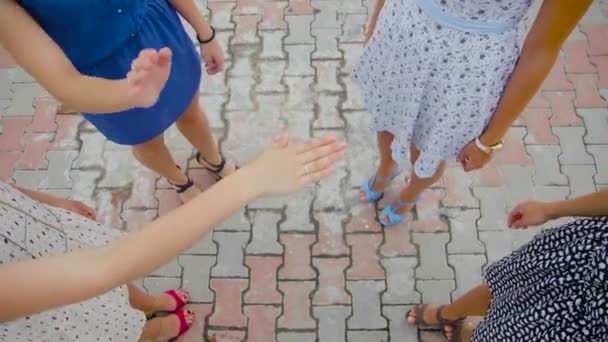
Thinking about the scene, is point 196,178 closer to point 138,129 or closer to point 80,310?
point 138,129

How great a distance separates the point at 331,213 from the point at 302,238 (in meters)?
0.21

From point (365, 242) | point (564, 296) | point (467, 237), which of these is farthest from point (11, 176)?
point (564, 296)

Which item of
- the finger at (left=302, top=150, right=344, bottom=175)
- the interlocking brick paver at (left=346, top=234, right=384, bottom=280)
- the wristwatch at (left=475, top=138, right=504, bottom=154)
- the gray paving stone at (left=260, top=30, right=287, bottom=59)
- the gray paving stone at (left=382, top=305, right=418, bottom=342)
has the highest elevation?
the finger at (left=302, top=150, right=344, bottom=175)

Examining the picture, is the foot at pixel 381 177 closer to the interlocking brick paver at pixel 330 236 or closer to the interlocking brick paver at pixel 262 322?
the interlocking brick paver at pixel 330 236

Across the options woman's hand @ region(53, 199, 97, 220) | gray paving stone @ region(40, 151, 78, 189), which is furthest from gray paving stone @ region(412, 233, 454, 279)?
gray paving stone @ region(40, 151, 78, 189)

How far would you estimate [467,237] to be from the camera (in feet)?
9.36

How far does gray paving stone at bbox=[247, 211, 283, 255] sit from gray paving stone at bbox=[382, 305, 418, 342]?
2.03 ft

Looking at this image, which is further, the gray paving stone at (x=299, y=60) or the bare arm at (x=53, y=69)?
the gray paving stone at (x=299, y=60)

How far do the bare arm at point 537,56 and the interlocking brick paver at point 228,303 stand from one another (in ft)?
4.61

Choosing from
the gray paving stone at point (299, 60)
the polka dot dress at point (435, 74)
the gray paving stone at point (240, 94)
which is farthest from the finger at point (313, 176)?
the gray paving stone at point (299, 60)

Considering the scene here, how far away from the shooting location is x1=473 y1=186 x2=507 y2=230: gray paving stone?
2.88m

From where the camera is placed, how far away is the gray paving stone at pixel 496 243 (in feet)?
9.20

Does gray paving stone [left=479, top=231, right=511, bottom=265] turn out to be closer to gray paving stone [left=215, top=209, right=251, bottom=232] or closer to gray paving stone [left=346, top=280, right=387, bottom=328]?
gray paving stone [left=346, top=280, right=387, bottom=328]

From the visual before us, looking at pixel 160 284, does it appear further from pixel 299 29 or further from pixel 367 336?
pixel 299 29
